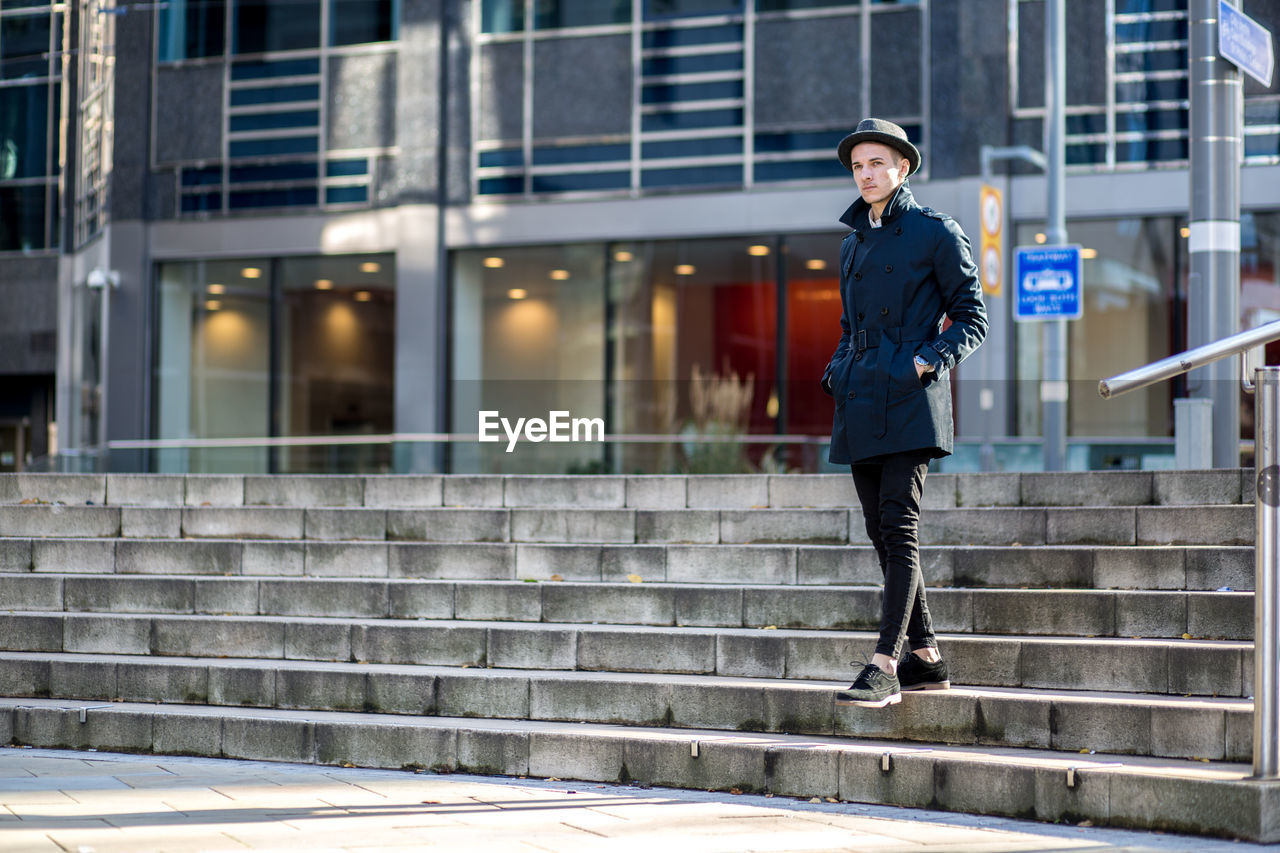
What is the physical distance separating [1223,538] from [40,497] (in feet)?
23.5

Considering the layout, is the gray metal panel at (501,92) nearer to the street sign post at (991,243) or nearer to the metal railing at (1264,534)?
the street sign post at (991,243)

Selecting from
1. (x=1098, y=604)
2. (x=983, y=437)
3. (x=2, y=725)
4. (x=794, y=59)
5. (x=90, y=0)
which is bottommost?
(x=2, y=725)

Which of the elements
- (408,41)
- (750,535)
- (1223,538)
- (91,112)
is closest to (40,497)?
(750,535)

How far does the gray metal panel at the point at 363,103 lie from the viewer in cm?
1867

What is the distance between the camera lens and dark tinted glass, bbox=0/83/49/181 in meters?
24.0

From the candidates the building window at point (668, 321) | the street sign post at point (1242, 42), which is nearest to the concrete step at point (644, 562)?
the street sign post at point (1242, 42)

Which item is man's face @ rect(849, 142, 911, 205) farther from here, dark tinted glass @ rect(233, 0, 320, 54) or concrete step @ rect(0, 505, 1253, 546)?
dark tinted glass @ rect(233, 0, 320, 54)

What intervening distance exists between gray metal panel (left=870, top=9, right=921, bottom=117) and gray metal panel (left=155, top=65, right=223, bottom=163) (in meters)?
8.72

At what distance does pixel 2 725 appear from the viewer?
656 cm

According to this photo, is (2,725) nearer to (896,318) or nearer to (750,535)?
(750,535)

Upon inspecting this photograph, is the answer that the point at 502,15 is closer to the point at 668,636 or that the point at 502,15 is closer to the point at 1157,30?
the point at 1157,30

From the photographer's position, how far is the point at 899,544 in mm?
5137

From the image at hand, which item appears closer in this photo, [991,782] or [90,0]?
[991,782]

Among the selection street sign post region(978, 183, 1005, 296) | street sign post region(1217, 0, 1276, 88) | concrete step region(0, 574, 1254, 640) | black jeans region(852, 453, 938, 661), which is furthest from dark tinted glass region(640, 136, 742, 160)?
black jeans region(852, 453, 938, 661)
